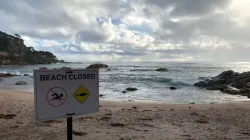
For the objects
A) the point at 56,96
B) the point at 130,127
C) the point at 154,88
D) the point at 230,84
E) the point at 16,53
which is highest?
the point at 16,53

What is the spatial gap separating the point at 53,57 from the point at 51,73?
162m

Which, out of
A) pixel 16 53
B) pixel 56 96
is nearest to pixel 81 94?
pixel 56 96

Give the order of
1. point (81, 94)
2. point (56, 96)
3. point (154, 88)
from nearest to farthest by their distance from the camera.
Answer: point (56, 96)
point (81, 94)
point (154, 88)

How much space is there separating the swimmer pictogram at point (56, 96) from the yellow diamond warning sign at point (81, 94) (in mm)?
158

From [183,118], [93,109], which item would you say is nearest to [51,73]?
[93,109]

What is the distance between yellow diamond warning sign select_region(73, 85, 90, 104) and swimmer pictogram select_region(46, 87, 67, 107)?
158 millimetres

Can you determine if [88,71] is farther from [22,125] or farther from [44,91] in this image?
[22,125]

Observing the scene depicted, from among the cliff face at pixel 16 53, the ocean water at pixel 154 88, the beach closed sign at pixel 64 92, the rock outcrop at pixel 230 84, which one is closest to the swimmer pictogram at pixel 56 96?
the beach closed sign at pixel 64 92

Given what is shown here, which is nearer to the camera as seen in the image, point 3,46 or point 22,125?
point 22,125

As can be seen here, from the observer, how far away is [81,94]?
3242 mm

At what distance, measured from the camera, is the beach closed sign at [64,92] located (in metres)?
2.95

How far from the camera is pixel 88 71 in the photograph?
3.29 meters

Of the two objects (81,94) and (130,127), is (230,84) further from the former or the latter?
(81,94)

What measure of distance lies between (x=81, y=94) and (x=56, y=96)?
0.33 meters
